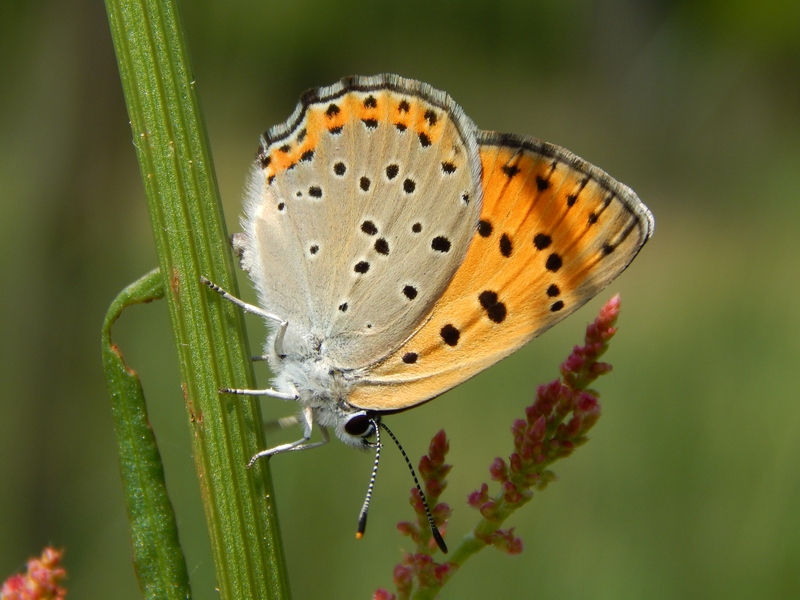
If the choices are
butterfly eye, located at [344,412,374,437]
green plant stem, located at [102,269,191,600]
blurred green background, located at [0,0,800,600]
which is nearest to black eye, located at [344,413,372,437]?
butterfly eye, located at [344,412,374,437]

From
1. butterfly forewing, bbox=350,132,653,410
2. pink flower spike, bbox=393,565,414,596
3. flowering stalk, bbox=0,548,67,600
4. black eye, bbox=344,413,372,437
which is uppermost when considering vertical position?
butterfly forewing, bbox=350,132,653,410

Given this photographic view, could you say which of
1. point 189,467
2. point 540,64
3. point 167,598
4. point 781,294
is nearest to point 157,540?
point 167,598

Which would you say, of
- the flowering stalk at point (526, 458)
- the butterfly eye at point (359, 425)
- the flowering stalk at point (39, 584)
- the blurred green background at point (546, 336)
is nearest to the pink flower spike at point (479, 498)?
the flowering stalk at point (526, 458)

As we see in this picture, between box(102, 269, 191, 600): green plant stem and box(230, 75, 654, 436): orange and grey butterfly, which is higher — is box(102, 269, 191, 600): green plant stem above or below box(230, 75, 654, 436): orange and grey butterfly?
below

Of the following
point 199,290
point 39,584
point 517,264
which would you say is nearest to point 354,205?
point 517,264

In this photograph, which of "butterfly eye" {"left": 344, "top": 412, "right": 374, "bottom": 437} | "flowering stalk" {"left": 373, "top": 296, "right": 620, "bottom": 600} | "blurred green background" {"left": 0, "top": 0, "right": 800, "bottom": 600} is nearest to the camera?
"flowering stalk" {"left": 373, "top": 296, "right": 620, "bottom": 600}

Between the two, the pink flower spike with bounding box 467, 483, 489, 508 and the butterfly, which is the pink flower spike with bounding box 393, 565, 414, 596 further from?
the butterfly

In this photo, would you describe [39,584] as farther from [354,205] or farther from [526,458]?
[354,205]
